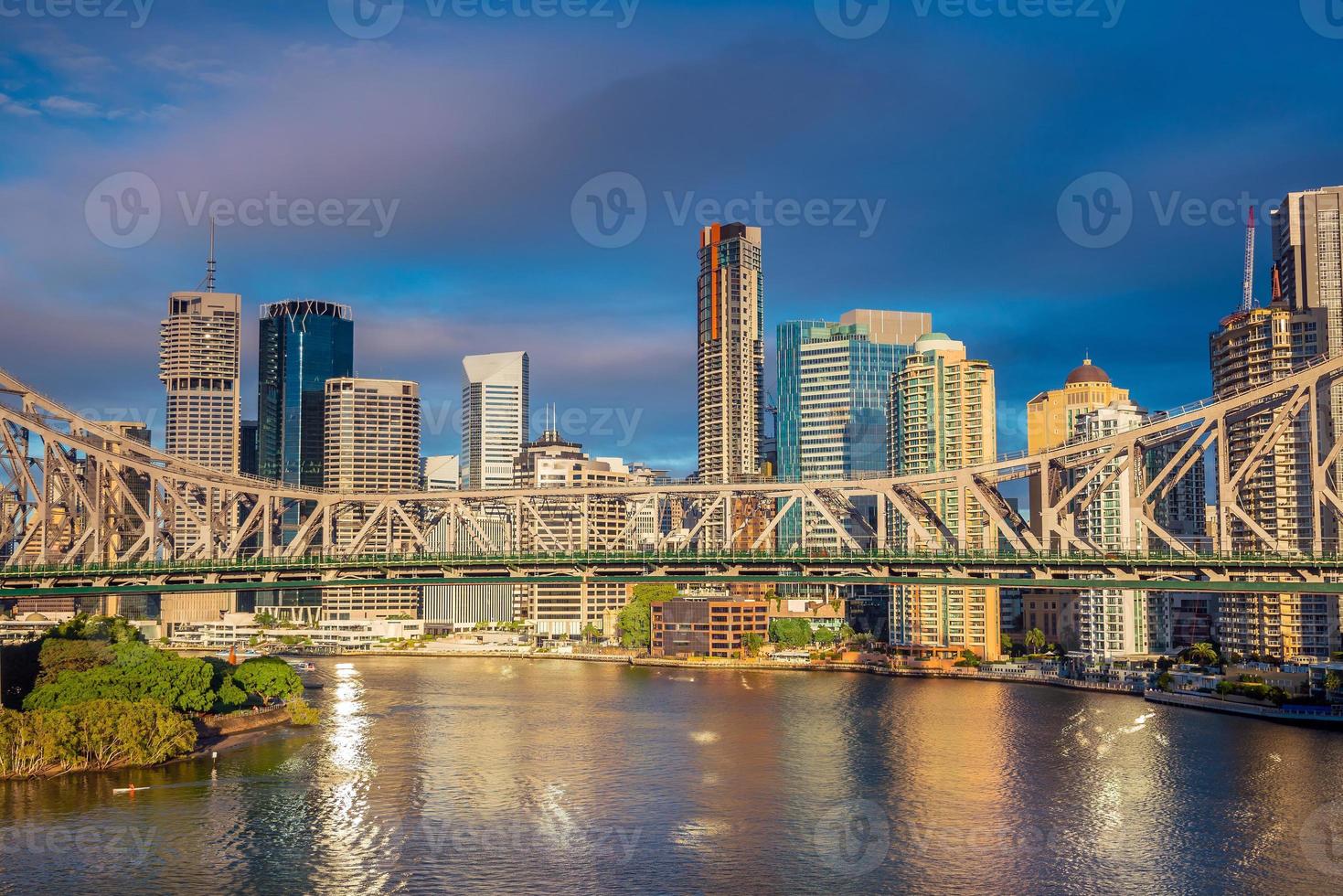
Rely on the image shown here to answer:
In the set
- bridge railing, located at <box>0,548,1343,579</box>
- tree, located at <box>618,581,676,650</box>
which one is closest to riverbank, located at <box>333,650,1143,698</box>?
tree, located at <box>618,581,676,650</box>

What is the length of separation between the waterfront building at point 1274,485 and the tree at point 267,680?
71745 millimetres

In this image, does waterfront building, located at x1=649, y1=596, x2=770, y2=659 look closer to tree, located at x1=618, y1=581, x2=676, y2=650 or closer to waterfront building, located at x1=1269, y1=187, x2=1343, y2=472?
tree, located at x1=618, y1=581, x2=676, y2=650

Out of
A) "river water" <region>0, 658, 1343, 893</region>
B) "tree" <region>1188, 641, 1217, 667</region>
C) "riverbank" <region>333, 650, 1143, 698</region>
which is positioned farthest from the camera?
"riverbank" <region>333, 650, 1143, 698</region>

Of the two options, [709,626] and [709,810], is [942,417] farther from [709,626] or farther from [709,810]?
[709,810]

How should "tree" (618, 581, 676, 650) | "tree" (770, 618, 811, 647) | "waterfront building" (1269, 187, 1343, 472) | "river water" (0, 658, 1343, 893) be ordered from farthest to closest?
"tree" (618, 581, 676, 650) → "tree" (770, 618, 811, 647) → "waterfront building" (1269, 187, 1343, 472) → "river water" (0, 658, 1343, 893)

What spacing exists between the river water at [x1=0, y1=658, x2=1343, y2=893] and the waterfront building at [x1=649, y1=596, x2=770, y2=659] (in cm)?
6118

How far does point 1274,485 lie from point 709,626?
202 ft

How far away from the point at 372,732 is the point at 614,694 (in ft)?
96.1

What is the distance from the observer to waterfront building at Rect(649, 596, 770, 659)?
15250 centimetres

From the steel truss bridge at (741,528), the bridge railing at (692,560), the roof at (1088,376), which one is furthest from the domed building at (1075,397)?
the bridge railing at (692,560)

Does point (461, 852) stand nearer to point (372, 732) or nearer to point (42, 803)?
point (42, 803)

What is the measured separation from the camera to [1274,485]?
12494cm

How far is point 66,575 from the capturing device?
92.2 meters

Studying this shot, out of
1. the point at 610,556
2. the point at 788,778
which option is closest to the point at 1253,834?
the point at 788,778
